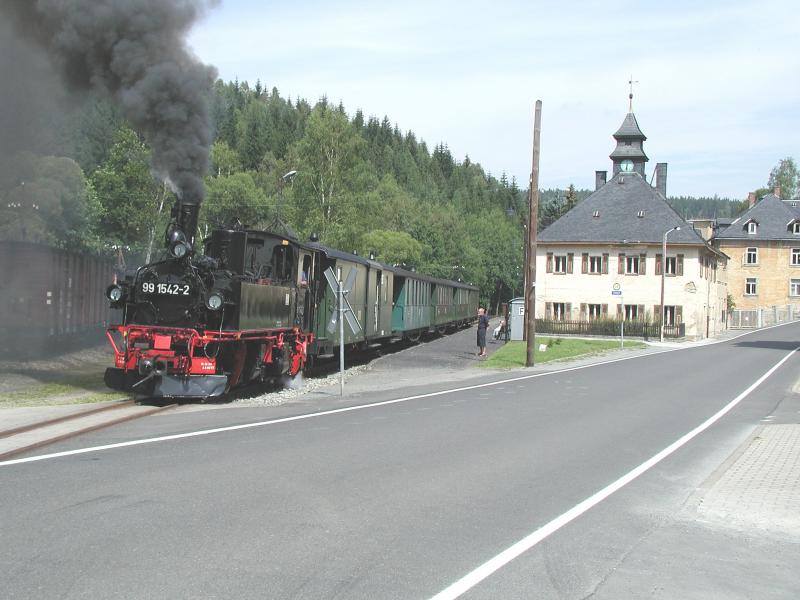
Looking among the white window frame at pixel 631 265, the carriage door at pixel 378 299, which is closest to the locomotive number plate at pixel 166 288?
the carriage door at pixel 378 299

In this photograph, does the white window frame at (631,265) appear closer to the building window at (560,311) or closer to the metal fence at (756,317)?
the building window at (560,311)

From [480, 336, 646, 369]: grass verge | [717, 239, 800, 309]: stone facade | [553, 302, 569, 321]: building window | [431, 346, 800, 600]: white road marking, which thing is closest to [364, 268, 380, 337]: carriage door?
[480, 336, 646, 369]: grass verge

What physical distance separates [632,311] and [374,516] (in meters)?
49.8

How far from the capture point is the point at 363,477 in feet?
26.2

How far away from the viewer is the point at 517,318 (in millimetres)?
39438

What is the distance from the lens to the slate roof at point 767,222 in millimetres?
78812

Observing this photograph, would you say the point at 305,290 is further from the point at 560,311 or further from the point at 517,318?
the point at 560,311

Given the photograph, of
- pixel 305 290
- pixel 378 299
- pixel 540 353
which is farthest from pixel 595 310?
pixel 305 290

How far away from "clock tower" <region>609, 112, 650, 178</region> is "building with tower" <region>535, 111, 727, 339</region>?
22.2 ft

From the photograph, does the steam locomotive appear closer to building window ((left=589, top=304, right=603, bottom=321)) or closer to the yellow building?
building window ((left=589, top=304, right=603, bottom=321))

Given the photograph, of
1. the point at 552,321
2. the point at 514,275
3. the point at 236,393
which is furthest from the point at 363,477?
the point at 514,275

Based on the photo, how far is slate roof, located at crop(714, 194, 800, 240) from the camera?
78.8 metres

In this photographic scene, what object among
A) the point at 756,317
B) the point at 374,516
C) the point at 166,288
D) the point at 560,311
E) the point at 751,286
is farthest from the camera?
the point at 751,286

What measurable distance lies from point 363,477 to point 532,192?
874 inches
